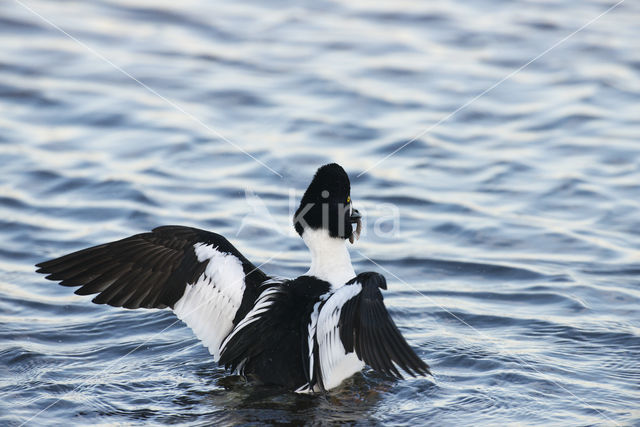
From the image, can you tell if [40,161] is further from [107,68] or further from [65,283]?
[65,283]

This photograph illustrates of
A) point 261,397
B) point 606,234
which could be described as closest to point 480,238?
point 606,234

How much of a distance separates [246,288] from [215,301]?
273 mm

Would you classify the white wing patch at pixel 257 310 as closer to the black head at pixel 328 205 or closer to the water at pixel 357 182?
the water at pixel 357 182

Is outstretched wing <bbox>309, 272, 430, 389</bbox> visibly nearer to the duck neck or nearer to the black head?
the duck neck

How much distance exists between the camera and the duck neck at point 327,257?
7.97m

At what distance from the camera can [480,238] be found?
1063 centimetres

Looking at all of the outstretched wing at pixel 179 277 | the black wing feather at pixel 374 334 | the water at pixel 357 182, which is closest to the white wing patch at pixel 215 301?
the outstretched wing at pixel 179 277

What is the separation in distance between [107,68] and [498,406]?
966 centimetres

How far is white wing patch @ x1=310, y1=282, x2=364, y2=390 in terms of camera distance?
6.90 m

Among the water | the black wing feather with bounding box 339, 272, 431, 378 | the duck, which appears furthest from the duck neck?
the black wing feather with bounding box 339, 272, 431, 378

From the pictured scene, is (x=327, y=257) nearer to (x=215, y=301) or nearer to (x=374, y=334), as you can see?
(x=215, y=301)

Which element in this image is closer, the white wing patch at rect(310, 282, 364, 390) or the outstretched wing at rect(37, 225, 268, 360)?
the white wing patch at rect(310, 282, 364, 390)

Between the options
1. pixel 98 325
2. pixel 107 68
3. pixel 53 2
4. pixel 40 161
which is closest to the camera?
pixel 98 325

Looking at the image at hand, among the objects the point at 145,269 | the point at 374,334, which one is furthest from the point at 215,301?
the point at 374,334
